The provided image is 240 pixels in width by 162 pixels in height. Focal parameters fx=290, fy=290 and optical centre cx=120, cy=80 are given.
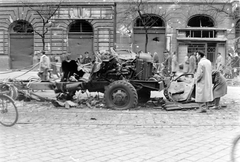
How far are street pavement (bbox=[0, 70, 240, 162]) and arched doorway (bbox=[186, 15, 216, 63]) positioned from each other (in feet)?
56.6

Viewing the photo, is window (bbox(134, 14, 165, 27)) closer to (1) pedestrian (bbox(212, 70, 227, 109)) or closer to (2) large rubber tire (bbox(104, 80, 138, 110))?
(1) pedestrian (bbox(212, 70, 227, 109))

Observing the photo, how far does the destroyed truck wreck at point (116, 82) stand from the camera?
8.36 m

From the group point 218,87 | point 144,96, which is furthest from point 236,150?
point 144,96

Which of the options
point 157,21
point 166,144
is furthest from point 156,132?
point 157,21

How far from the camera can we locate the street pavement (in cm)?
462

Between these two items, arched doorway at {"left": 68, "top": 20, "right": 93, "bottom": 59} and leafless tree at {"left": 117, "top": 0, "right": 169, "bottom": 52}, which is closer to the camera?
leafless tree at {"left": 117, "top": 0, "right": 169, "bottom": 52}

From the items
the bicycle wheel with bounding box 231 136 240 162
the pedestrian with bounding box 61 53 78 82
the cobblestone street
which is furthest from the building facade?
the bicycle wheel with bounding box 231 136 240 162

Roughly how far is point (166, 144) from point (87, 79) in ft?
14.4

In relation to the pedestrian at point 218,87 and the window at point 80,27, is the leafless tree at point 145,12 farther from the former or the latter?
the pedestrian at point 218,87

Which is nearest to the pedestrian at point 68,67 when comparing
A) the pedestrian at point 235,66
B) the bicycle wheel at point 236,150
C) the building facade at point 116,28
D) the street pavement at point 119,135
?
the street pavement at point 119,135

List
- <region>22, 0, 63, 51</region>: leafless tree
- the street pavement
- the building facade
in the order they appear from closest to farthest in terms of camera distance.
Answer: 1. the street pavement
2. <region>22, 0, 63, 51</region>: leafless tree
3. the building facade

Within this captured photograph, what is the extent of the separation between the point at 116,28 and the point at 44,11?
6460 mm

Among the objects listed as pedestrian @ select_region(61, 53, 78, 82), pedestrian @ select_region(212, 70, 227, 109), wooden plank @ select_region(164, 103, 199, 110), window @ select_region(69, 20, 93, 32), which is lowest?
wooden plank @ select_region(164, 103, 199, 110)

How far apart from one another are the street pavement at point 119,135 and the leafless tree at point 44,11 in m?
17.5
